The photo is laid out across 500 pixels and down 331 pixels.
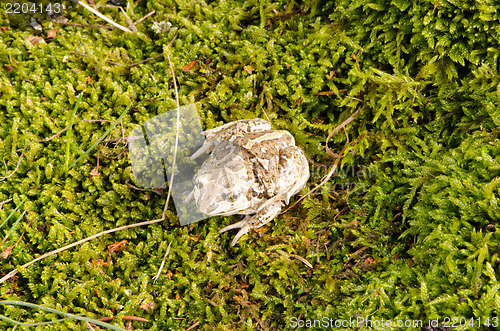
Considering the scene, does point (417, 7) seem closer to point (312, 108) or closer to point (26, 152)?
point (312, 108)

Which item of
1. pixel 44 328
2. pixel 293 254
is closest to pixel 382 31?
pixel 293 254

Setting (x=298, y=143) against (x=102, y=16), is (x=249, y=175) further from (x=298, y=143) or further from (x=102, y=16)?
(x=102, y=16)

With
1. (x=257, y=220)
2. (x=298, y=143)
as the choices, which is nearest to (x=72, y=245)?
(x=257, y=220)

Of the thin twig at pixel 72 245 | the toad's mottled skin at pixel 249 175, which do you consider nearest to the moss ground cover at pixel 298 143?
the thin twig at pixel 72 245

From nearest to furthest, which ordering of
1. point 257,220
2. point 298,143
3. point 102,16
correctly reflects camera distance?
point 257,220, point 298,143, point 102,16

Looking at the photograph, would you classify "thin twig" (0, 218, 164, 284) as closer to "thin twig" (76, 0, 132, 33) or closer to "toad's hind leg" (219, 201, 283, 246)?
"toad's hind leg" (219, 201, 283, 246)
